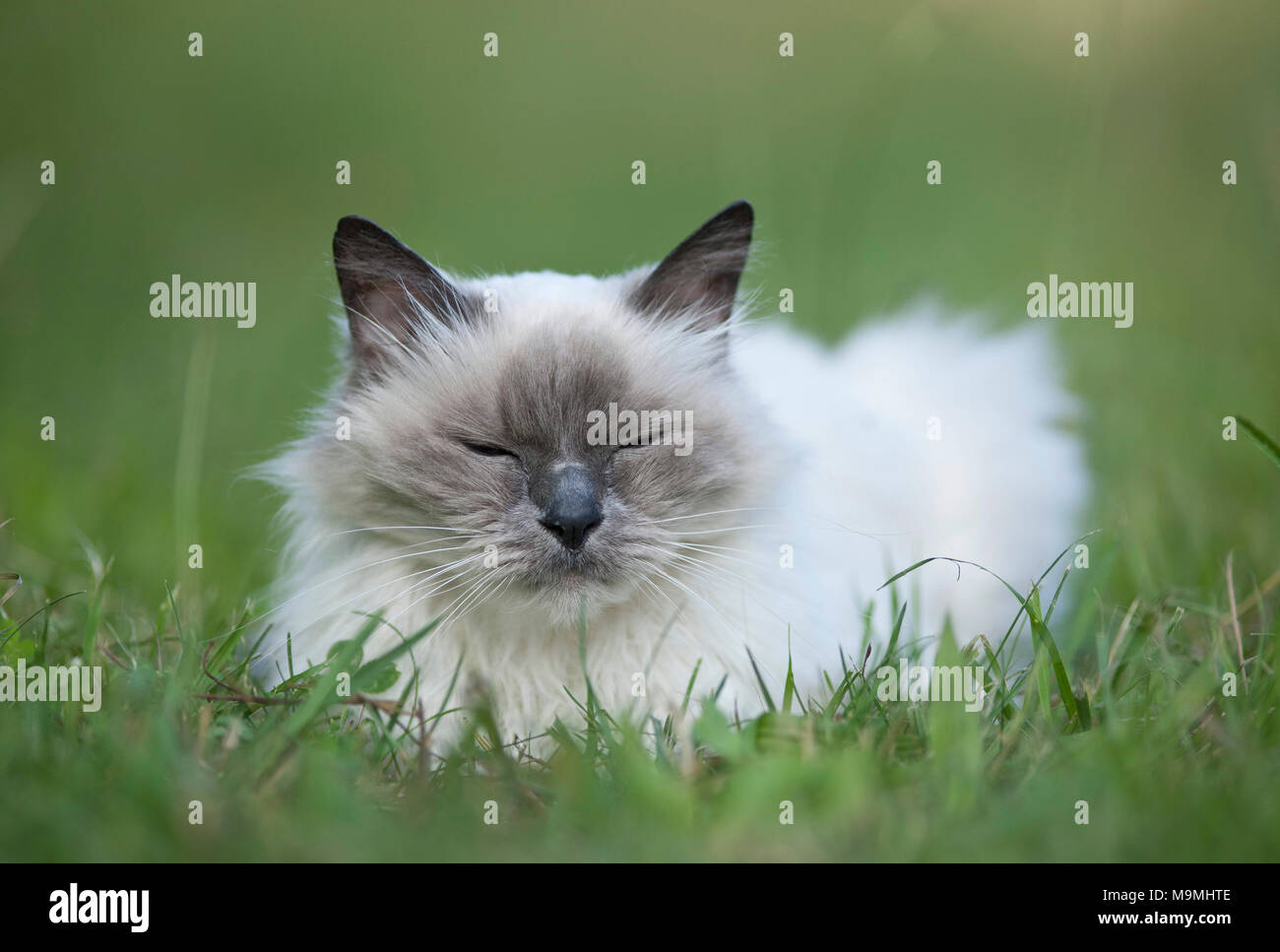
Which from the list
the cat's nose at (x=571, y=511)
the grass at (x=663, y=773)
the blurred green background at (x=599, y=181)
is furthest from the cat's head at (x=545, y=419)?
the blurred green background at (x=599, y=181)

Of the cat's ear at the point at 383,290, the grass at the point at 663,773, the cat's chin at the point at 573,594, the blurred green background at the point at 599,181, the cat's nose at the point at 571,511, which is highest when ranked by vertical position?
the blurred green background at the point at 599,181

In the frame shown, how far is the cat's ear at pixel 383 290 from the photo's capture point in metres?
2.79

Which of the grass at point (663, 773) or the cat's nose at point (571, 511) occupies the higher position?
the cat's nose at point (571, 511)

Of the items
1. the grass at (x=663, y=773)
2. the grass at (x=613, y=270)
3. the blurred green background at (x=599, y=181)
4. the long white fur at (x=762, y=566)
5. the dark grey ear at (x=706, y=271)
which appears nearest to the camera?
the grass at (x=663, y=773)

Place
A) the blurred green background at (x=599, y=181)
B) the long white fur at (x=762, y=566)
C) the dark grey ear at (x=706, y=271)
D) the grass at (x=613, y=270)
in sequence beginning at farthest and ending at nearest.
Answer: the blurred green background at (x=599, y=181)
the dark grey ear at (x=706, y=271)
the long white fur at (x=762, y=566)
the grass at (x=613, y=270)

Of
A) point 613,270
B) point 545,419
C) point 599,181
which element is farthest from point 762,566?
point 599,181

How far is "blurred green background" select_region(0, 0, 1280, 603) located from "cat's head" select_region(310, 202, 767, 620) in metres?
2.10

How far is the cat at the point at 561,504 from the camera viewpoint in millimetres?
2600

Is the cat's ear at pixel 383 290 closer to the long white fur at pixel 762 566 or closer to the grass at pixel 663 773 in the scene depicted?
the long white fur at pixel 762 566

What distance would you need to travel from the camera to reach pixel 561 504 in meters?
2.51

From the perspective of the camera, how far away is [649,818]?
1947 millimetres

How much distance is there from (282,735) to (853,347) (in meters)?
2.97

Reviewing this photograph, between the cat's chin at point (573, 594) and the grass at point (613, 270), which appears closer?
the grass at point (613, 270)
